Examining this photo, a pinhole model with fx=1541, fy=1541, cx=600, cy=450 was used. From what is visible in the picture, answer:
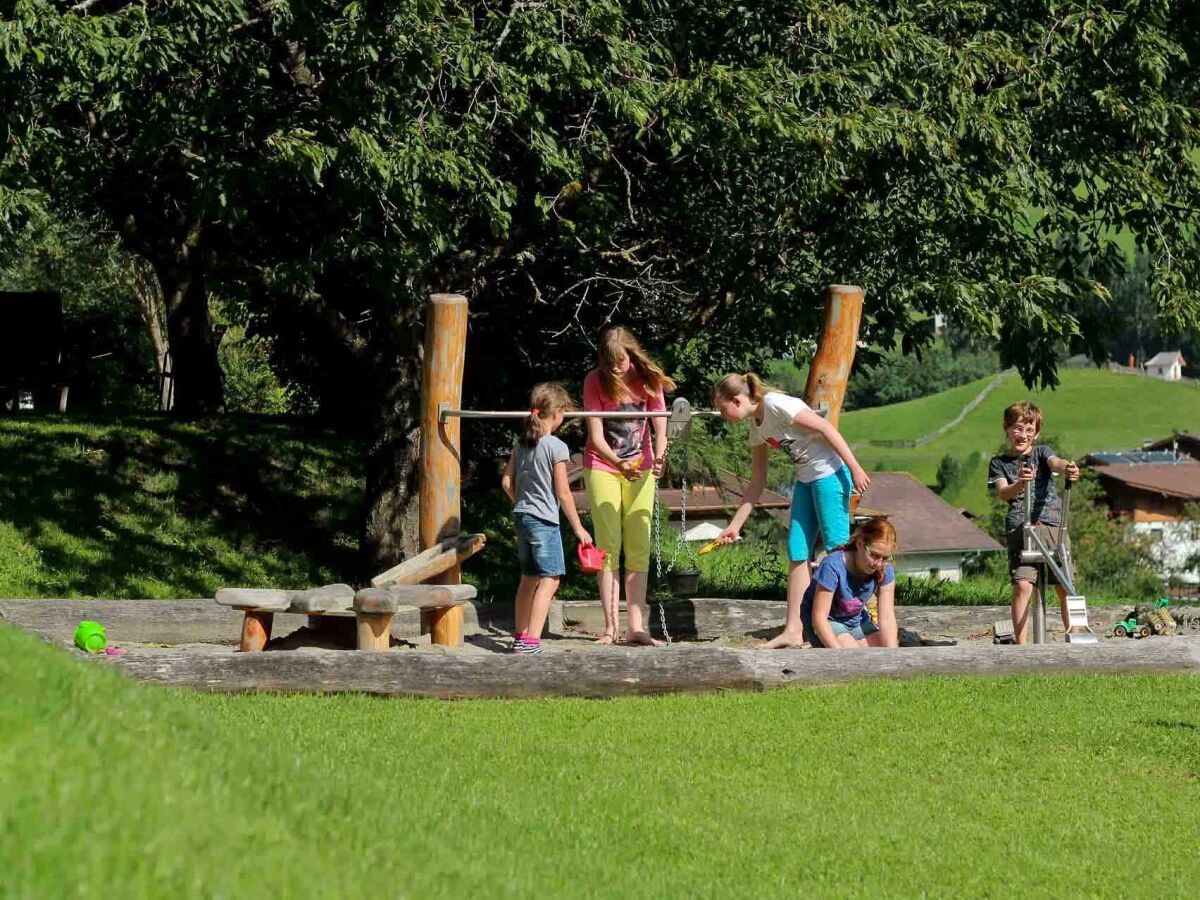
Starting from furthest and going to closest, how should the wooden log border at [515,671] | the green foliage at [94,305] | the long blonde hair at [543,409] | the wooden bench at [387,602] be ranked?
1. the green foliage at [94,305]
2. the long blonde hair at [543,409]
3. the wooden bench at [387,602]
4. the wooden log border at [515,671]

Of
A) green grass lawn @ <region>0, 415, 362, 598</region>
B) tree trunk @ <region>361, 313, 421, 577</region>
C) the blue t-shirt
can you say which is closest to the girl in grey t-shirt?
the blue t-shirt

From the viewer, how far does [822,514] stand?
10578mm

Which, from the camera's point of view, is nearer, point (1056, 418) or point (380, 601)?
point (380, 601)

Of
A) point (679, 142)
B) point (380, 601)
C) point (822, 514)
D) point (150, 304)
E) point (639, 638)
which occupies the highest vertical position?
point (679, 142)

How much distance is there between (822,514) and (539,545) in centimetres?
196

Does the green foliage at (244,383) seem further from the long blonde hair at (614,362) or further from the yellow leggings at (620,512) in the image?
the yellow leggings at (620,512)

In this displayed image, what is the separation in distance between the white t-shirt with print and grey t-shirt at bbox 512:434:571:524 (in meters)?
1.43

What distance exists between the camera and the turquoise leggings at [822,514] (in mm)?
10562

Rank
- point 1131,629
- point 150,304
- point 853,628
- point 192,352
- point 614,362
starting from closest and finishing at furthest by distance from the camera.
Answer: point 853,628 < point 614,362 < point 1131,629 < point 192,352 < point 150,304

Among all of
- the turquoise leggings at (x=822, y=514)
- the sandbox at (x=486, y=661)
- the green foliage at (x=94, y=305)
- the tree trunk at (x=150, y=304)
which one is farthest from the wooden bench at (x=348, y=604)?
the tree trunk at (x=150, y=304)

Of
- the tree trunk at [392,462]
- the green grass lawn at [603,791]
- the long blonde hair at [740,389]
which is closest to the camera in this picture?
the green grass lawn at [603,791]

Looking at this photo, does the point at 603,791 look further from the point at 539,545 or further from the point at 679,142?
the point at 679,142

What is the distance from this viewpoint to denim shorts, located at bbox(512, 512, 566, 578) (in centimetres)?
1038

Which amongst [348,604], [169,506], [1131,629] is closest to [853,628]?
[1131,629]
